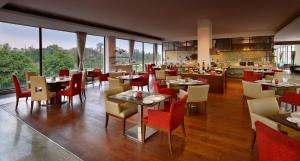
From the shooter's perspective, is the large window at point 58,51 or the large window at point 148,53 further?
the large window at point 148,53

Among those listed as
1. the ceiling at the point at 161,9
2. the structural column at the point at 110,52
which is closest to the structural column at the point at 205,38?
the ceiling at the point at 161,9

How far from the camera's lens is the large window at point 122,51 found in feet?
40.8

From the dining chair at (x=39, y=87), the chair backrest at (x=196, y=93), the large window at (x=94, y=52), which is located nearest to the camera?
the chair backrest at (x=196, y=93)

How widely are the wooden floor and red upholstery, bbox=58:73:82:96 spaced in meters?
0.47

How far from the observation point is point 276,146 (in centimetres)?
159

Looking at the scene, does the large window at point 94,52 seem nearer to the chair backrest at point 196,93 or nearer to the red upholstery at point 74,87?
the red upholstery at point 74,87

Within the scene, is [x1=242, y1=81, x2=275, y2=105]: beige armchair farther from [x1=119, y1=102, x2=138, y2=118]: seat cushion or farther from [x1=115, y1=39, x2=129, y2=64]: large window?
[x1=115, y1=39, x2=129, y2=64]: large window

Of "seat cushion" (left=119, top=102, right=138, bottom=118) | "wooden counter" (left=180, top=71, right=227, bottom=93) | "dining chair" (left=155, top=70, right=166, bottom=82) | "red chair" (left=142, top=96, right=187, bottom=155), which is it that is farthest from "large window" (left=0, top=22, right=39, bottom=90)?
"red chair" (left=142, top=96, right=187, bottom=155)

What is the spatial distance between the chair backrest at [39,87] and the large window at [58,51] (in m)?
4.11

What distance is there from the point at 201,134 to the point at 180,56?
1216 cm

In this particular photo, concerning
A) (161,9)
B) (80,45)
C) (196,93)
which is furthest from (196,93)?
(80,45)

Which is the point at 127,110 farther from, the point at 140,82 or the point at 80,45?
the point at 80,45

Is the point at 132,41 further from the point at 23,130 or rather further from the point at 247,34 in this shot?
the point at 23,130

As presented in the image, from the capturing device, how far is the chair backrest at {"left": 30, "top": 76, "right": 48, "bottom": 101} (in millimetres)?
4918
